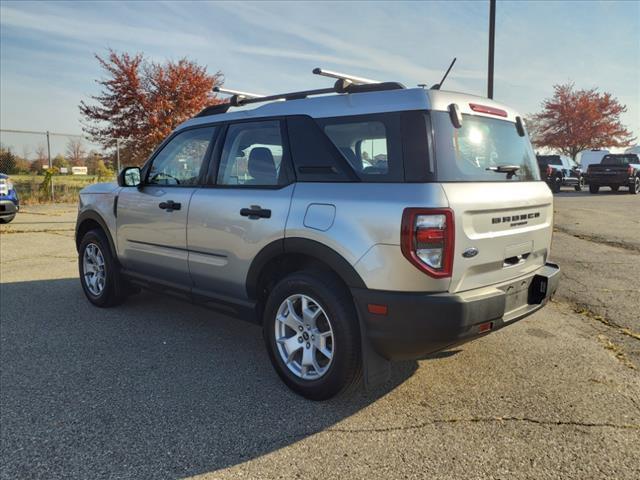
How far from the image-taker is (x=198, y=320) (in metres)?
4.78

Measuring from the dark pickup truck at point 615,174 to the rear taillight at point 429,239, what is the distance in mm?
24731

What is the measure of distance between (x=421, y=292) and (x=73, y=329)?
3.39 metres

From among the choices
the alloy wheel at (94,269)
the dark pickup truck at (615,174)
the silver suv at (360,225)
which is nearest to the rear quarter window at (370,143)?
Result: the silver suv at (360,225)

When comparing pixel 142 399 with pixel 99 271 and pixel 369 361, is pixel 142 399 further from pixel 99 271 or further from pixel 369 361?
pixel 99 271

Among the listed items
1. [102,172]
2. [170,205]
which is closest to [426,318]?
[170,205]

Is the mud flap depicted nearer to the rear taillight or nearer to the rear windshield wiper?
the rear taillight

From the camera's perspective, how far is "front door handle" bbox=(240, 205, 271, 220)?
3.30 meters

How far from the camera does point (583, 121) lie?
4200 cm

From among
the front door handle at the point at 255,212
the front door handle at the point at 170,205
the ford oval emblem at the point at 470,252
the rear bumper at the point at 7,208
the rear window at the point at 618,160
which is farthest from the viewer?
the rear window at the point at 618,160

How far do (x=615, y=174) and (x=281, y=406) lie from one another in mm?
25100

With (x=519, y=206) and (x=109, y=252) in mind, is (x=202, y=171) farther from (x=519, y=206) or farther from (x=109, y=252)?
(x=519, y=206)

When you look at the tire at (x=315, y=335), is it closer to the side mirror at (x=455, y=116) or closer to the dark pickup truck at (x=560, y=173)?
the side mirror at (x=455, y=116)

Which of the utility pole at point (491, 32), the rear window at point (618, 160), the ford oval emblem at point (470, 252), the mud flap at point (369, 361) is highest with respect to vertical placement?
the utility pole at point (491, 32)

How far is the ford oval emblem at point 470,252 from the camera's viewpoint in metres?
2.68
